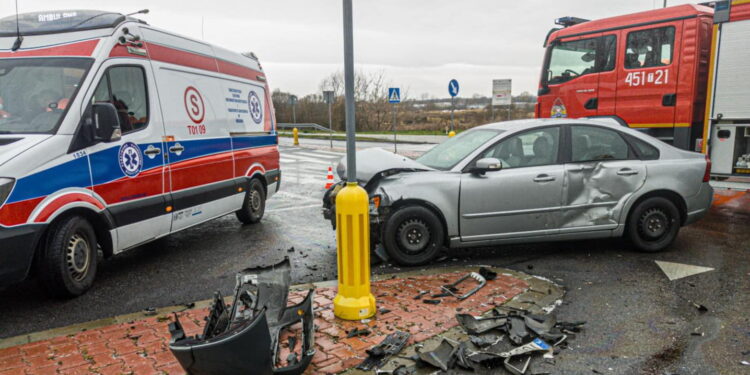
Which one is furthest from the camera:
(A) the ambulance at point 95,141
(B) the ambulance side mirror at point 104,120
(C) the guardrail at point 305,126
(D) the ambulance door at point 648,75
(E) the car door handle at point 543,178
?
(C) the guardrail at point 305,126

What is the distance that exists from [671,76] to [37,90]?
8.73 metres

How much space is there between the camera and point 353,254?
162 inches

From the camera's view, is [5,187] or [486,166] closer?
[5,187]

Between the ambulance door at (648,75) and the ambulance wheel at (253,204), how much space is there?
622 centimetres

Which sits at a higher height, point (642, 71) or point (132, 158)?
point (642, 71)

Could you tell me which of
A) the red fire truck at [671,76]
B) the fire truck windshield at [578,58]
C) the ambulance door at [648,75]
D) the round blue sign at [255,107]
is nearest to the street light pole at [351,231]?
the round blue sign at [255,107]

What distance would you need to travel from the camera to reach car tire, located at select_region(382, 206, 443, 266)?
18.0ft

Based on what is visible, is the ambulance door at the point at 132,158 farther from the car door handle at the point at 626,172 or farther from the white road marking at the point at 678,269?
the white road marking at the point at 678,269

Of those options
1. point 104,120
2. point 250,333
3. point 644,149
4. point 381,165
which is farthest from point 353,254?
point 644,149

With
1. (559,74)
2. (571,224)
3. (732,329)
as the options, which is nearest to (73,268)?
(571,224)

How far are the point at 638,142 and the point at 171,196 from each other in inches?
213

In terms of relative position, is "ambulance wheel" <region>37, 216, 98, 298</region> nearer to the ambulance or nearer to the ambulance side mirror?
the ambulance

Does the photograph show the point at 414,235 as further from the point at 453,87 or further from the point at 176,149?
the point at 453,87

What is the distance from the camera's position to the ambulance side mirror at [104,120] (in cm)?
473
